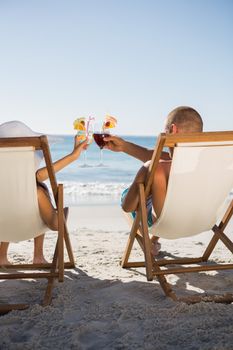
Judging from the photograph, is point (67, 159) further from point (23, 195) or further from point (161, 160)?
point (161, 160)

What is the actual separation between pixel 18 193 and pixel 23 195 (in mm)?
31

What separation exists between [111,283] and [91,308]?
525 millimetres

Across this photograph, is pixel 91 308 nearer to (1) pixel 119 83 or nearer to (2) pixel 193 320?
(2) pixel 193 320

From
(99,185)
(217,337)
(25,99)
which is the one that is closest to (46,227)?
(217,337)

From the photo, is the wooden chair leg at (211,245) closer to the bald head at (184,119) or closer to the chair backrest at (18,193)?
the bald head at (184,119)

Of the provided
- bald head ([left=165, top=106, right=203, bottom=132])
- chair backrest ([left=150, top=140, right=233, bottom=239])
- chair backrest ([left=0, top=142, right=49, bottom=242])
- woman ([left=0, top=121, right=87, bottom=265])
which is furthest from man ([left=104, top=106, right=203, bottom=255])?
chair backrest ([left=0, top=142, right=49, bottom=242])

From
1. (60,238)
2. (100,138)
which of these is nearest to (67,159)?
(100,138)

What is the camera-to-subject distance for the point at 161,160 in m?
3.14

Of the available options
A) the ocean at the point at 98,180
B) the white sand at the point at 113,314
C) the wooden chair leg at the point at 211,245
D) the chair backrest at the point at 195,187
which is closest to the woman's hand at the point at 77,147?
the chair backrest at the point at 195,187

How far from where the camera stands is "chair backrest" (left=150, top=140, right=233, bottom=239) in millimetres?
2758

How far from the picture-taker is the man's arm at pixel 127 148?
3.17 meters

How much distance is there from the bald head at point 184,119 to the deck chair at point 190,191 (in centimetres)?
25

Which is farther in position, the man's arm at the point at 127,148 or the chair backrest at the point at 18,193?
the man's arm at the point at 127,148

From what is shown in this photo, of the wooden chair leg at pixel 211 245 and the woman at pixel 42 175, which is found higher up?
the woman at pixel 42 175
